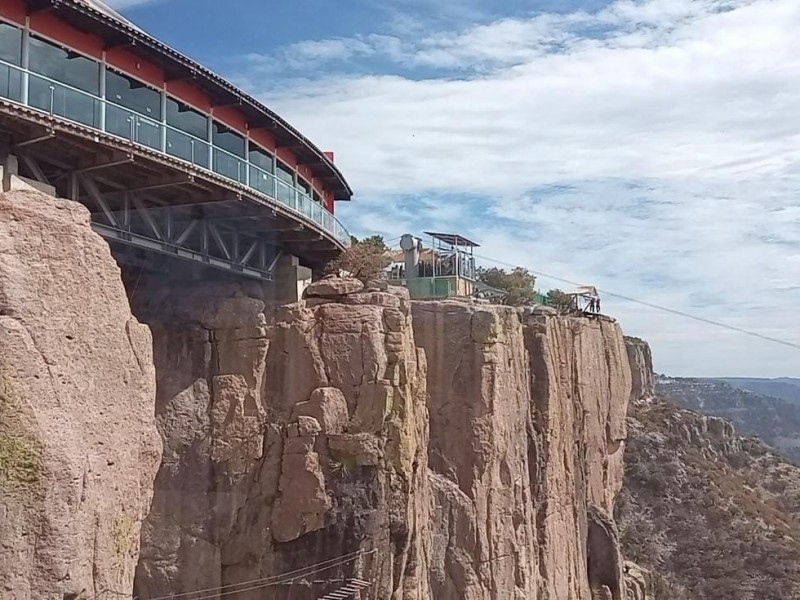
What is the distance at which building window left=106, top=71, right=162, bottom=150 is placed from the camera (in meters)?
12.3

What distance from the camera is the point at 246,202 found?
15828mm

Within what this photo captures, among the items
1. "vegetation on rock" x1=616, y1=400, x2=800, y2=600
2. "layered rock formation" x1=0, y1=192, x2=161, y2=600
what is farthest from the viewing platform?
"vegetation on rock" x1=616, y1=400, x2=800, y2=600

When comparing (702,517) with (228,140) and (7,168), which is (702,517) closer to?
(228,140)

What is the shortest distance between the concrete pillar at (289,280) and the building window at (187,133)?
16.1 feet

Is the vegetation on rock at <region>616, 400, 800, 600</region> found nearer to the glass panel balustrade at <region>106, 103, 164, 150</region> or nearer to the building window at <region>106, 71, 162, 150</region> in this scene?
the building window at <region>106, 71, 162, 150</region>

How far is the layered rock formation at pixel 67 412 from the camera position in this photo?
8219mm

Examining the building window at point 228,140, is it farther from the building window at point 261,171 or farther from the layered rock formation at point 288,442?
the layered rock formation at point 288,442

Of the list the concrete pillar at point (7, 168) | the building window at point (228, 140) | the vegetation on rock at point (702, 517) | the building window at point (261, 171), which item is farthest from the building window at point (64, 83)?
the vegetation on rock at point (702, 517)

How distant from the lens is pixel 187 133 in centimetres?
1431

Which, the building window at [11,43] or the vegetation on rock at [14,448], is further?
the building window at [11,43]

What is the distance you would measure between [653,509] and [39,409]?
53.3 metres

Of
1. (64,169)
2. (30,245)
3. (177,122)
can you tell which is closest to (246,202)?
(177,122)

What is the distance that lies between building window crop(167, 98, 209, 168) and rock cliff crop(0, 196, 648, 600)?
387 centimetres

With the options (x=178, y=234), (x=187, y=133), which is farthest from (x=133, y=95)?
(x=178, y=234)
